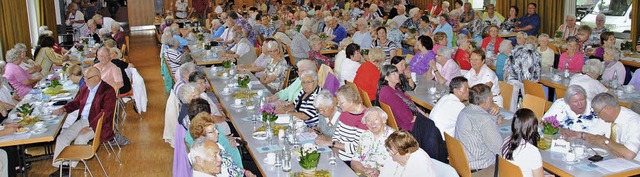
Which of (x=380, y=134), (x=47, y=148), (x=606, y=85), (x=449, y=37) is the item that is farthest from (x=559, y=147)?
(x=449, y=37)

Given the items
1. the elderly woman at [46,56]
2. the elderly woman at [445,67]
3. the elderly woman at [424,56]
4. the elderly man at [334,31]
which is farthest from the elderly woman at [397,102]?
the elderly man at [334,31]

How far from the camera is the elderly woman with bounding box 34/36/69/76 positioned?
1091 centimetres

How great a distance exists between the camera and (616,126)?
17.9ft

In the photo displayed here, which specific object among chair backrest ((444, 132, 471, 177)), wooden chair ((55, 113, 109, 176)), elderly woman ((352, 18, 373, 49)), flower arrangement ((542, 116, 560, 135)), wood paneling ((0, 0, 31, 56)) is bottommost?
wooden chair ((55, 113, 109, 176))

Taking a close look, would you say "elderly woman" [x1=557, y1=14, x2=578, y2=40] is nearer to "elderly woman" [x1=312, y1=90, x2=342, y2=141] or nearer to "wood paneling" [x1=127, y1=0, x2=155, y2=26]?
"elderly woman" [x1=312, y1=90, x2=342, y2=141]

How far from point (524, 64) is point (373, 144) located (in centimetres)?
397

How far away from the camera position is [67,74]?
918 centimetres

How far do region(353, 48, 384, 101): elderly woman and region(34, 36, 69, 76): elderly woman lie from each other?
5436 millimetres

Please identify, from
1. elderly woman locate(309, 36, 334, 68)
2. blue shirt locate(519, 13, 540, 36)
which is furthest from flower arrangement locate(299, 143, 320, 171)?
blue shirt locate(519, 13, 540, 36)

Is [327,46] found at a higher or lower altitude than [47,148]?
higher

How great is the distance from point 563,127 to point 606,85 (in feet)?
7.91

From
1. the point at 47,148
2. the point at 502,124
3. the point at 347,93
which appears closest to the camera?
the point at 347,93

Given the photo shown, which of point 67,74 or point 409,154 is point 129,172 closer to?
point 67,74

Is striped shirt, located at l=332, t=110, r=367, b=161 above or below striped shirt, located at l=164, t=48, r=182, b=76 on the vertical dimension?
below
